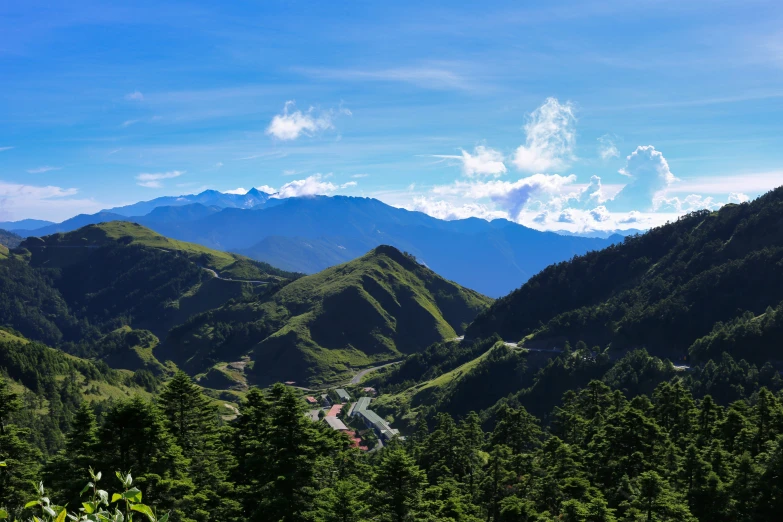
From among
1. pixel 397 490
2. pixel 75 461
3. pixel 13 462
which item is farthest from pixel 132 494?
pixel 13 462

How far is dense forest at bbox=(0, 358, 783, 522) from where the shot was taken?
41.4 metres

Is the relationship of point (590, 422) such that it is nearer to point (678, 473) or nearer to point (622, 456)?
point (622, 456)

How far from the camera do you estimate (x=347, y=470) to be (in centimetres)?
6719

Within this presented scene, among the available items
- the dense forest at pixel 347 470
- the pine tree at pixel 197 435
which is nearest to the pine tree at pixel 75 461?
the dense forest at pixel 347 470

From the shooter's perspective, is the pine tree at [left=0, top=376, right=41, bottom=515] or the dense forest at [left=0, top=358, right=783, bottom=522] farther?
the pine tree at [left=0, top=376, right=41, bottom=515]

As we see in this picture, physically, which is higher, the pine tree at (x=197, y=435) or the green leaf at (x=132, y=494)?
the green leaf at (x=132, y=494)

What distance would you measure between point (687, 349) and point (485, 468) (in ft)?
453

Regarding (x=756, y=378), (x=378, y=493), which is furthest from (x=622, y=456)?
(x=756, y=378)

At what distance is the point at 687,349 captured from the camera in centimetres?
18775

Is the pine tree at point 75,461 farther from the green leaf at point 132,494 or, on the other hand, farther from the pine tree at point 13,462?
the green leaf at point 132,494

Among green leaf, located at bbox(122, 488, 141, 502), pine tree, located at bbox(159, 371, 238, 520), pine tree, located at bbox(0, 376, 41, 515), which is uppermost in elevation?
green leaf, located at bbox(122, 488, 141, 502)

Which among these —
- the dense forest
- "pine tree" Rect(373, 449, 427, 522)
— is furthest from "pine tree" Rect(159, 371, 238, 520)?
"pine tree" Rect(373, 449, 427, 522)

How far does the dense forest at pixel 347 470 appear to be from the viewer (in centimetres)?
4141

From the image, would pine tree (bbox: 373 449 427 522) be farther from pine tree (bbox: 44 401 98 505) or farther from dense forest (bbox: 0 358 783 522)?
pine tree (bbox: 44 401 98 505)
